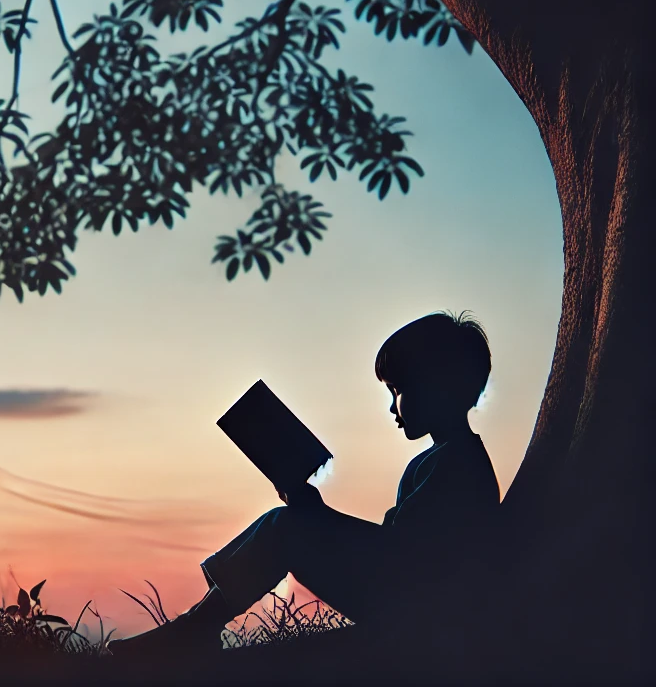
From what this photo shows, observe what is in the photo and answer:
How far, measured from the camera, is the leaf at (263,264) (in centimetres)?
482

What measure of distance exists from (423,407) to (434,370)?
0.15 meters

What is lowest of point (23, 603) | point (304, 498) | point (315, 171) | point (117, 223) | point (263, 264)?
A: point (304, 498)

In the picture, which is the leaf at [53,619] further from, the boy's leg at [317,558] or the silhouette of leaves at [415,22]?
the silhouette of leaves at [415,22]

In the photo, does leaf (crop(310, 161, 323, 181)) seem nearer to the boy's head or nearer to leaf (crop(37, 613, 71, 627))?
the boy's head

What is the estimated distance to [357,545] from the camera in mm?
2842

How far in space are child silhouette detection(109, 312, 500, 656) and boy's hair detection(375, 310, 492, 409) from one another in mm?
110

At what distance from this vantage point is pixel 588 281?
2.95 meters

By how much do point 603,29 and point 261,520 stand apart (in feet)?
7.08

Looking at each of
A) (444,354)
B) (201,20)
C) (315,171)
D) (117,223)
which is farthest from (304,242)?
(444,354)

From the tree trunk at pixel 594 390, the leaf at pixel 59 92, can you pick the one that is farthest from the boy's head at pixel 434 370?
the leaf at pixel 59 92

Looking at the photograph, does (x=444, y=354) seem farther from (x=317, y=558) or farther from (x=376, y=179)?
(x=376, y=179)

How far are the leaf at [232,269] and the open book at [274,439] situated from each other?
2080 millimetres

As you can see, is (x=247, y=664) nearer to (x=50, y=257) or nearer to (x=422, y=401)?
(x=422, y=401)

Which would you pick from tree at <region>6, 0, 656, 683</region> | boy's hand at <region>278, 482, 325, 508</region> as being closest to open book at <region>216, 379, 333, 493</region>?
boy's hand at <region>278, 482, 325, 508</region>
